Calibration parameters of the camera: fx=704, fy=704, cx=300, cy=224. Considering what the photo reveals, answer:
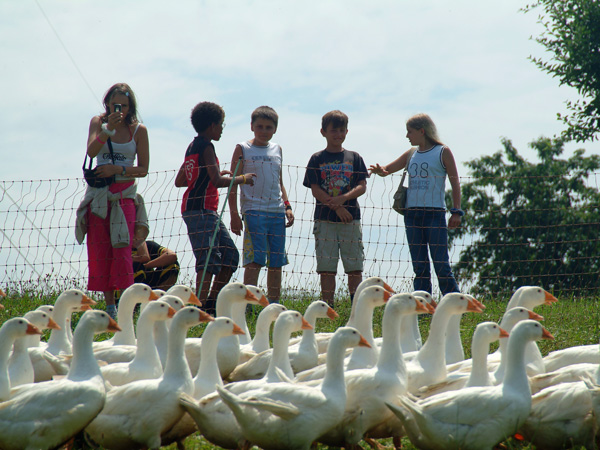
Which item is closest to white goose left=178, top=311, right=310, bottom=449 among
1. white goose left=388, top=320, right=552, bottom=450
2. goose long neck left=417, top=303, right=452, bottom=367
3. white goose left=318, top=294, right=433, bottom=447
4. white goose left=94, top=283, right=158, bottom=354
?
white goose left=318, top=294, right=433, bottom=447

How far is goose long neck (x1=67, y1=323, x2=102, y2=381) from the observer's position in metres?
4.69

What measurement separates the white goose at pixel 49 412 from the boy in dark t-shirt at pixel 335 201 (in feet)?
14.8

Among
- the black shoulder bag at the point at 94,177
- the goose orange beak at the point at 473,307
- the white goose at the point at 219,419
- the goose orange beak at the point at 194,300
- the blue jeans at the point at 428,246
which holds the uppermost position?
the black shoulder bag at the point at 94,177

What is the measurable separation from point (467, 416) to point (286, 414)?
44.7 inches

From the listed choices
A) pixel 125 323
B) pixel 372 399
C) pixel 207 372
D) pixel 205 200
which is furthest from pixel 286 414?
pixel 205 200

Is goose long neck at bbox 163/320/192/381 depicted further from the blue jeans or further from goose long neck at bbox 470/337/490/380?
the blue jeans

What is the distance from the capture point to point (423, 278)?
8.46 metres

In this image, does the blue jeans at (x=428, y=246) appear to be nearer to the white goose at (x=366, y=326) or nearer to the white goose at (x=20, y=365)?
the white goose at (x=366, y=326)

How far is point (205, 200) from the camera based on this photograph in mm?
8484

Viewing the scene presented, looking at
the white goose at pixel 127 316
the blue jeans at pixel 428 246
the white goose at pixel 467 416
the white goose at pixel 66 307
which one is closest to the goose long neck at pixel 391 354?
the white goose at pixel 467 416

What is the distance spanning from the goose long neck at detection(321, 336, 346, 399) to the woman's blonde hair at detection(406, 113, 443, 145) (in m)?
4.60

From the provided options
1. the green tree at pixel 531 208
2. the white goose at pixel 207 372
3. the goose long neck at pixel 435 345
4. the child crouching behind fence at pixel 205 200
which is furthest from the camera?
the green tree at pixel 531 208

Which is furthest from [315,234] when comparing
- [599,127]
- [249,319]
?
[599,127]

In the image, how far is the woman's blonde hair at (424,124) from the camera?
28.8ft
